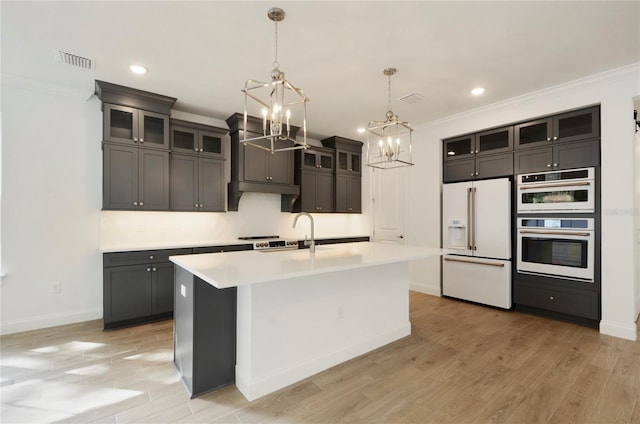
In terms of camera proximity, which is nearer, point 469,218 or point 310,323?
point 310,323

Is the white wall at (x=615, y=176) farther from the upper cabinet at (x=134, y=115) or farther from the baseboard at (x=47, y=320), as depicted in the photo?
the baseboard at (x=47, y=320)

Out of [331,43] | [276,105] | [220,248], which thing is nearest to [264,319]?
[276,105]

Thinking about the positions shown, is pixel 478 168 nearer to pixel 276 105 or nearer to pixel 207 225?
pixel 276 105

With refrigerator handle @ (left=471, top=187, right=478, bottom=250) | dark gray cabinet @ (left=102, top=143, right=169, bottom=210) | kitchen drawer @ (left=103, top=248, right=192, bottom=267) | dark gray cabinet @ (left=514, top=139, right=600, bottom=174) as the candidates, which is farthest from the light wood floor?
dark gray cabinet @ (left=514, top=139, right=600, bottom=174)

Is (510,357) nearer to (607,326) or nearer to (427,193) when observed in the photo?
(607,326)

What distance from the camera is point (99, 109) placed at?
3.83 m

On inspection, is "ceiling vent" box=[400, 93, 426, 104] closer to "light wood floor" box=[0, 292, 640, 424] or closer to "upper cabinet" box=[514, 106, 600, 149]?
"upper cabinet" box=[514, 106, 600, 149]

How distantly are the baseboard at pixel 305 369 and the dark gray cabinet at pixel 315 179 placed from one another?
9.29 feet

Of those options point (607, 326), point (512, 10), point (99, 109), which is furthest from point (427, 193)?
point (99, 109)

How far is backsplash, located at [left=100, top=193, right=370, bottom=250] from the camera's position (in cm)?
392

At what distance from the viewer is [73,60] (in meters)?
2.95

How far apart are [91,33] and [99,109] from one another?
157 cm

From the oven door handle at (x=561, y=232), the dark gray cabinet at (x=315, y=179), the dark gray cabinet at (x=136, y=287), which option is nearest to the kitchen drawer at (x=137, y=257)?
the dark gray cabinet at (x=136, y=287)

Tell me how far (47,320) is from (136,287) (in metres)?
1.05
